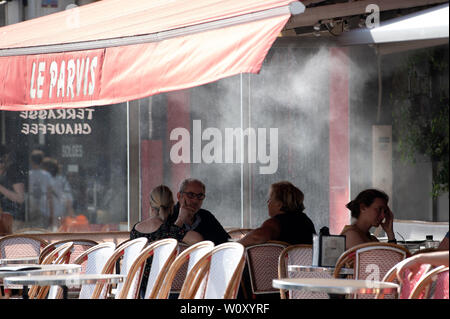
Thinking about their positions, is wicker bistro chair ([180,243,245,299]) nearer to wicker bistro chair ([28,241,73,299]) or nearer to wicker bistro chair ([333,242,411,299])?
wicker bistro chair ([333,242,411,299])

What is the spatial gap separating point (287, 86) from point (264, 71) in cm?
31

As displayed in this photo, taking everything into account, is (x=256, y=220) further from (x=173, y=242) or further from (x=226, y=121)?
(x=173, y=242)

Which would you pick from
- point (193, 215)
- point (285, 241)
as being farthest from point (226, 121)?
point (285, 241)

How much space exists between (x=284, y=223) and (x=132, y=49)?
1.87 meters

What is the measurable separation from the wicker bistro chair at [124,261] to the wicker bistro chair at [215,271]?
0.93 meters

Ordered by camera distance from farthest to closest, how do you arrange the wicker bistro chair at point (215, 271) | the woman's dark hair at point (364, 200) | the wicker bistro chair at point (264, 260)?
the wicker bistro chair at point (264, 260) → the woman's dark hair at point (364, 200) → the wicker bistro chair at point (215, 271)

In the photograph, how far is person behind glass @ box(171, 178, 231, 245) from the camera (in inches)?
297

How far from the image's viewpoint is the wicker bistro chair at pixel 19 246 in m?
7.81

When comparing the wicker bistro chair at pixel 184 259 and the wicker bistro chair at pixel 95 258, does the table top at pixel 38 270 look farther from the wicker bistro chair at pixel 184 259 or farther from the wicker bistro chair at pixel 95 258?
the wicker bistro chair at pixel 184 259

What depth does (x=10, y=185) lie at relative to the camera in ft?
35.1

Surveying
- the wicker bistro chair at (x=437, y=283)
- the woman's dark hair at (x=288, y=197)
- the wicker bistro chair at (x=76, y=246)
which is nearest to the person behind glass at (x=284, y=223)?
the woman's dark hair at (x=288, y=197)

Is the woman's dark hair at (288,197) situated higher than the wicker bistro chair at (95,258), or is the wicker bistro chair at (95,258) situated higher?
the woman's dark hair at (288,197)

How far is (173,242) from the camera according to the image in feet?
17.9

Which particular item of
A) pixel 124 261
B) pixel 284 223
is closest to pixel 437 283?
pixel 124 261
